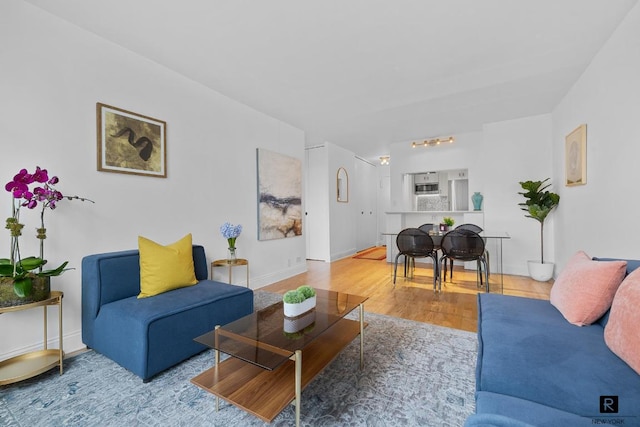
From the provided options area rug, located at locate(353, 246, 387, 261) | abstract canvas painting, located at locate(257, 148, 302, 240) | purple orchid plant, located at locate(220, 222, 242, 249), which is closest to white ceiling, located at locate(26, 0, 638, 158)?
abstract canvas painting, located at locate(257, 148, 302, 240)

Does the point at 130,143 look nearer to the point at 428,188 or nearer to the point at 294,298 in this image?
the point at 294,298

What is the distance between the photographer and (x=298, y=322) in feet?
5.47

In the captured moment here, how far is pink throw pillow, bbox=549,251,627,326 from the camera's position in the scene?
4.66ft

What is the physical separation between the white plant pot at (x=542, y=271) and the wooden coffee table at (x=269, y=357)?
378 centimetres

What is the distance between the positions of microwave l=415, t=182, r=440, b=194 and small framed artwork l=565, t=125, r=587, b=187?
2324 mm

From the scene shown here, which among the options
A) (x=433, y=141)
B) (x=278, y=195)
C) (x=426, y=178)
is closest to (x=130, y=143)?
(x=278, y=195)

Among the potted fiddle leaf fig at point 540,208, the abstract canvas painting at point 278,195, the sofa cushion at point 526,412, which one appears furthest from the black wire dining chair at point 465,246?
the sofa cushion at point 526,412

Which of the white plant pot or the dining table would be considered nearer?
the dining table

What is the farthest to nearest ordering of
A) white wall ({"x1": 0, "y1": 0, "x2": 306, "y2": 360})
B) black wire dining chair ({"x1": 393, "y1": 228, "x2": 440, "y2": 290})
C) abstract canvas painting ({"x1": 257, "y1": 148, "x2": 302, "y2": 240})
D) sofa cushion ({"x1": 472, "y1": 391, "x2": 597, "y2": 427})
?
abstract canvas painting ({"x1": 257, "y1": 148, "x2": 302, "y2": 240}), black wire dining chair ({"x1": 393, "y1": 228, "x2": 440, "y2": 290}), white wall ({"x1": 0, "y1": 0, "x2": 306, "y2": 360}), sofa cushion ({"x1": 472, "y1": 391, "x2": 597, "y2": 427})

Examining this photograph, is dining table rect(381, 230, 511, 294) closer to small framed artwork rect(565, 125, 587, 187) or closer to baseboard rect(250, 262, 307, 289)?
small framed artwork rect(565, 125, 587, 187)

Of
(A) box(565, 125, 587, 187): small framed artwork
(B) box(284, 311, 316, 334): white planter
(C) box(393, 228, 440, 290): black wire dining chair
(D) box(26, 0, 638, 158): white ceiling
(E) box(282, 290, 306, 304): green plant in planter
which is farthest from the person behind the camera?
(C) box(393, 228, 440, 290): black wire dining chair

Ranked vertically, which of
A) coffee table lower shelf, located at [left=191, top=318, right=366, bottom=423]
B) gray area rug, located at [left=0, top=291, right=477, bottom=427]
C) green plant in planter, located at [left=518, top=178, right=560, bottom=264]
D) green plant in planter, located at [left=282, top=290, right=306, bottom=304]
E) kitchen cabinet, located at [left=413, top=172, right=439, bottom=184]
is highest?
kitchen cabinet, located at [left=413, top=172, right=439, bottom=184]

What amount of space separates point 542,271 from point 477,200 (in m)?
1.55

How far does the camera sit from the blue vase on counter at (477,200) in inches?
201
